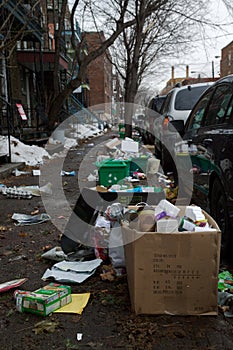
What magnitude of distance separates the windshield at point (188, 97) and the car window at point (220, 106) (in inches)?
185

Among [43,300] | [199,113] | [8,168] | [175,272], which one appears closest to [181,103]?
[199,113]

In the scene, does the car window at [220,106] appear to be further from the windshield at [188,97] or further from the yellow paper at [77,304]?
the windshield at [188,97]

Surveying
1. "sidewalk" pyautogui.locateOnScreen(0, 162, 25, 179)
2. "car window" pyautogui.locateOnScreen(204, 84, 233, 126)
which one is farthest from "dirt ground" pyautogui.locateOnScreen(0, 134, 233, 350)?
"sidewalk" pyautogui.locateOnScreen(0, 162, 25, 179)

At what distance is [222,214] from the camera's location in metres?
3.73

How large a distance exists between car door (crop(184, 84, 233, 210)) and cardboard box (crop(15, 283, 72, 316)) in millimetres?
1816

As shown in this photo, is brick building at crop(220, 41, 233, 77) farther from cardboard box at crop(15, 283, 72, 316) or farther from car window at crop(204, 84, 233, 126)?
cardboard box at crop(15, 283, 72, 316)

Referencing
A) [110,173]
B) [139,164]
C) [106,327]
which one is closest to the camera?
[106,327]

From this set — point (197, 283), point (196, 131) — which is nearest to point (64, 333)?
point (197, 283)

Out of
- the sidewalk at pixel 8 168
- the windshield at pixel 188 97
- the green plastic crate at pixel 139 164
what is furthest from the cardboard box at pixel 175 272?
the windshield at pixel 188 97

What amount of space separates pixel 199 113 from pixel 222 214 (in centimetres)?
201

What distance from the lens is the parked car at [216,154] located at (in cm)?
348

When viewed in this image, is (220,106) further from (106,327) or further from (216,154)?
(106,327)

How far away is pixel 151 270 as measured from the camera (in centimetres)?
265

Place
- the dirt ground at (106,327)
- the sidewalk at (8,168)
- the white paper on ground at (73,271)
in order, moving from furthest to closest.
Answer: the sidewalk at (8,168), the white paper on ground at (73,271), the dirt ground at (106,327)
